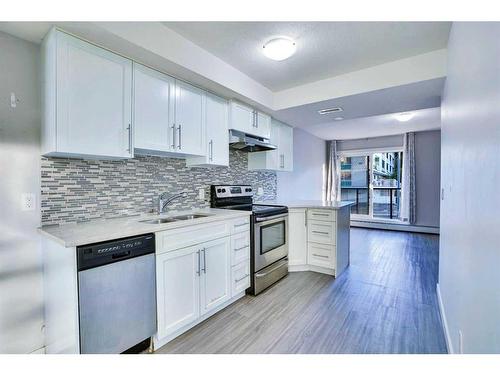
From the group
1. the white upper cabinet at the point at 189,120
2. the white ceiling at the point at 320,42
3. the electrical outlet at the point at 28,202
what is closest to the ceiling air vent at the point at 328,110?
the white ceiling at the point at 320,42

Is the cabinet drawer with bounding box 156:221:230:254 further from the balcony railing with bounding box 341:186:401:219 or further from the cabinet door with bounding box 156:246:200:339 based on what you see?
the balcony railing with bounding box 341:186:401:219

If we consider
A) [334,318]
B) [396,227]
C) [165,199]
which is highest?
[165,199]

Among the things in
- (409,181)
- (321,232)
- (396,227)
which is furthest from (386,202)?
(321,232)

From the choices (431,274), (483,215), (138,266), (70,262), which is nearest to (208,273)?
(138,266)

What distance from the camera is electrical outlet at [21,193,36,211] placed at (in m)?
1.59

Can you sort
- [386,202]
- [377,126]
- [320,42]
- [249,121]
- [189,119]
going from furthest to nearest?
[386,202]
[377,126]
[249,121]
[189,119]
[320,42]

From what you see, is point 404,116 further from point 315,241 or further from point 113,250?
point 113,250

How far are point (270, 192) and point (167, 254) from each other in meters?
2.61

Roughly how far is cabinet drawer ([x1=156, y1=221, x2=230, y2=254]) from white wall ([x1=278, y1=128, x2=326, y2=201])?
7.49ft

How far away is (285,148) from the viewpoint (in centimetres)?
390

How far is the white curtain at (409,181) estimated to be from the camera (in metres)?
5.66

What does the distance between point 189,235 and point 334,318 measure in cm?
148

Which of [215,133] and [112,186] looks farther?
[215,133]
